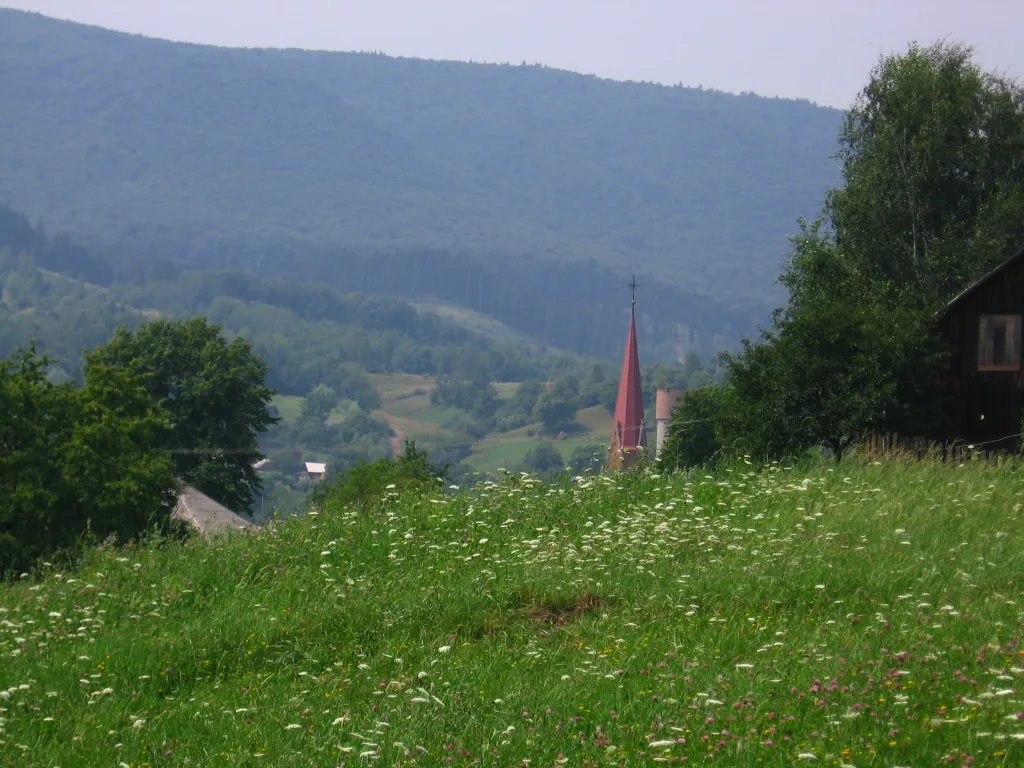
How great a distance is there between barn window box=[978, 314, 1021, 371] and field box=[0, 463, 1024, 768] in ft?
58.4

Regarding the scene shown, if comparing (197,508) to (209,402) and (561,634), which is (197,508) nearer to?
(209,402)

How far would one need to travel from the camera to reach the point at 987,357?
3072 cm

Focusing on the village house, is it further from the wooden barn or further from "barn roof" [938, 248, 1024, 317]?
"barn roof" [938, 248, 1024, 317]

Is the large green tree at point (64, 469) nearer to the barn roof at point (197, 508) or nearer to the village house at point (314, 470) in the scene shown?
the barn roof at point (197, 508)

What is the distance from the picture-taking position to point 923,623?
8602 mm

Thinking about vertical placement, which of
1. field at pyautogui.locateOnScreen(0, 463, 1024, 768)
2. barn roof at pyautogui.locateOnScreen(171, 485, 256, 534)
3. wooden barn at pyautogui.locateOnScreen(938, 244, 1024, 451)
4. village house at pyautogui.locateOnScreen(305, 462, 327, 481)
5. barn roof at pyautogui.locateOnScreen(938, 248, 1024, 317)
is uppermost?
barn roof at pyautogui.locateOnScreen(938, 248, 1024, 317)

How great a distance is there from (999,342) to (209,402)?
38299 millimetres

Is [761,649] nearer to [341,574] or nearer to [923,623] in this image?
[923,623]

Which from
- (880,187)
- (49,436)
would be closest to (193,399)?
(49,436)

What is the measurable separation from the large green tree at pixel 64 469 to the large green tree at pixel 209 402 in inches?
699

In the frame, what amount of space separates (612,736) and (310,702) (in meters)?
2.25

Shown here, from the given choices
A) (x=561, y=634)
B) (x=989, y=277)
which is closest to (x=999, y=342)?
(x=989, y=277)

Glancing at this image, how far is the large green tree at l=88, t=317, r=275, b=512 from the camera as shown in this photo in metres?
58.6

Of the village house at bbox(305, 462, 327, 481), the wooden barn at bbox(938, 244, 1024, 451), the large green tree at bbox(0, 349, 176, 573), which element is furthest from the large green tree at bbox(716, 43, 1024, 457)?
the village house at bbox(305, 462, 327, 481)
